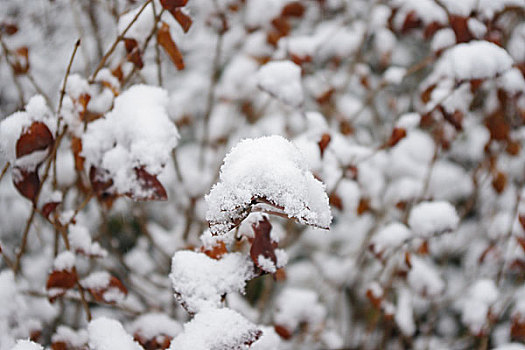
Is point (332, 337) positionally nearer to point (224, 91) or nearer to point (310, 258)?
point (310, 258)

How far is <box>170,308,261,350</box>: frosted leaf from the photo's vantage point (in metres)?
0.71

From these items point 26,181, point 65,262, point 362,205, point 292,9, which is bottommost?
point 362,205

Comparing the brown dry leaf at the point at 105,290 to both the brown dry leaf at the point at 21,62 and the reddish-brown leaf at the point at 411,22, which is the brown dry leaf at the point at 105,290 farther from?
the reddish-brown leaf at the point at 411,22

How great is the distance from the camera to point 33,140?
2.79ft

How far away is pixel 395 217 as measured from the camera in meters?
2.21

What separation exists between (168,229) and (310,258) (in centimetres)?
86

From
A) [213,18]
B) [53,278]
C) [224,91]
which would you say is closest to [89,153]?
[53,278]

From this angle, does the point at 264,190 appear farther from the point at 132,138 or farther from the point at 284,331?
the point at 284,331

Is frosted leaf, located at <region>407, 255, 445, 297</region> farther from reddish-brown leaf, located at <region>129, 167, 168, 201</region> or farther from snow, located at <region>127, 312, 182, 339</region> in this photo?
reddish-brown leaf, located at <region>129, 167, 168, 201</region>

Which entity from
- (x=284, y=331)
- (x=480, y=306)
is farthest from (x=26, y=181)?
(x=480, y=306)

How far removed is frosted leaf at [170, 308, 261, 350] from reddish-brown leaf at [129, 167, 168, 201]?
244 millimetres

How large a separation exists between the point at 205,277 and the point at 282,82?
25.0 inches

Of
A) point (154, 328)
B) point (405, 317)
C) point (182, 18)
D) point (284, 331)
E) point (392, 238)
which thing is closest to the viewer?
point (182, 18)

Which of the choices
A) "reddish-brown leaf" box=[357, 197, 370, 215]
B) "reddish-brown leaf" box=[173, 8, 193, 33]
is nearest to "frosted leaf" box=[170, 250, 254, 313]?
"reddish-brown leaf" box=[173, 8, 193, 33]
